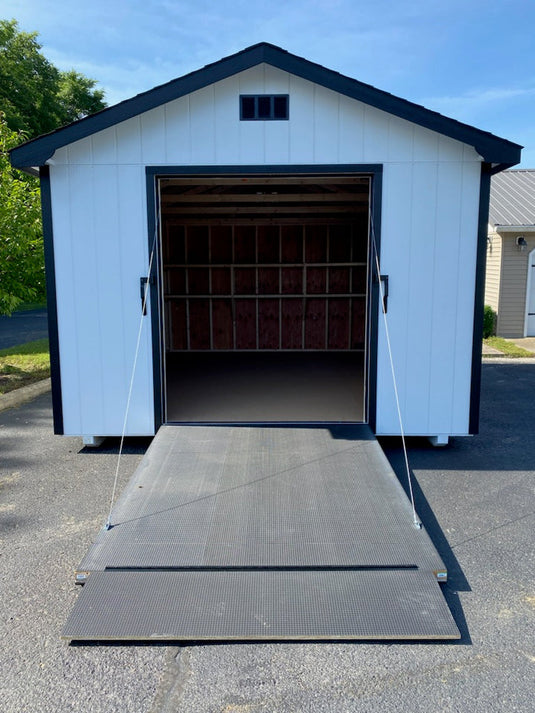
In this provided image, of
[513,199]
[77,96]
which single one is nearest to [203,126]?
[513,199]

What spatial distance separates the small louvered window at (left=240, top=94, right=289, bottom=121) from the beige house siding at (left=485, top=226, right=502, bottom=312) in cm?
929

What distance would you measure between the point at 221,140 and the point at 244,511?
3377mm

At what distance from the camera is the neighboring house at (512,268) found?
12.9 metres

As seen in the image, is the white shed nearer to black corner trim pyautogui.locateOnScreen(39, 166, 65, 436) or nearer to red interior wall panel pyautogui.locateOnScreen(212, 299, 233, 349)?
black corner trim pyautogui.locateOnScreen(39, 166, 65, 436)

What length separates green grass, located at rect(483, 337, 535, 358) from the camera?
11438 mm

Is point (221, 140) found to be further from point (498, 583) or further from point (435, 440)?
point (498, 583)

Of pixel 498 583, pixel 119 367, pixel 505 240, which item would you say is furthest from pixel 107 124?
pixel 505 240

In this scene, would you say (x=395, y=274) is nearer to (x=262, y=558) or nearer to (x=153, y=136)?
(x=153, y=136)

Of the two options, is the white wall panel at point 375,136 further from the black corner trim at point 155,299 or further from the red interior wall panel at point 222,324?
the red interior wall panel at point 222,324

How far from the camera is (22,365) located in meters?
9.97

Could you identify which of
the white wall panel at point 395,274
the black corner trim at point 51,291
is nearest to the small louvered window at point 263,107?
the white wall panel at point 395,274

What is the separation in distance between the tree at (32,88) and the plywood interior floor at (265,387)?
14.9 meters

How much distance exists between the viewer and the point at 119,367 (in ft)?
18.5

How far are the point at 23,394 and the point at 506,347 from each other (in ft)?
31.0
